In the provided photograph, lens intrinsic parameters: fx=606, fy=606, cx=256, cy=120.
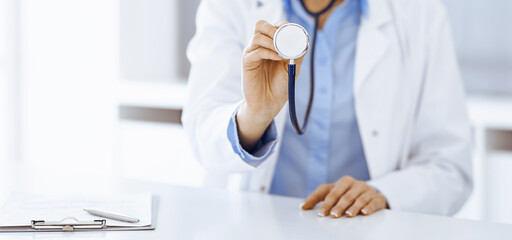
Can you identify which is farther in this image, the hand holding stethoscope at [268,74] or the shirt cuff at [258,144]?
the shirt cuff at [258,144]

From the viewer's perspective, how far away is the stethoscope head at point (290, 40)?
90cm

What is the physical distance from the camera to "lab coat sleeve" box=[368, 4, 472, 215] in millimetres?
1360

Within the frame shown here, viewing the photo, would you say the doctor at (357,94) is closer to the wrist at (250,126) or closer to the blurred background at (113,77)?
the wrist at (250,126)

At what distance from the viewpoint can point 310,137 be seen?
A: 1.50 meters

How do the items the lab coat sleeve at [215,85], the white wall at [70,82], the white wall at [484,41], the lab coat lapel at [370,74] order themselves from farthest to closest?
the white wall at [70,82] < the white wall at [484,41] < the lab coat lapel at [370,74] < the lab coat sleeve at [215,85]

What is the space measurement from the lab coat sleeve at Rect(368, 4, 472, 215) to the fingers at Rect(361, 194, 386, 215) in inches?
5.9

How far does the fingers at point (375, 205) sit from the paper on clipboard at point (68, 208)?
0.38m

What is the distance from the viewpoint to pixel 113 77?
2965 mm

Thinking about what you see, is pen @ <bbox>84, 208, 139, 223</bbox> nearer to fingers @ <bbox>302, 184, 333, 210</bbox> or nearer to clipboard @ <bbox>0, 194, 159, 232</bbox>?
clipboard @ <bbox>0, 194, 159, 232</bbox>

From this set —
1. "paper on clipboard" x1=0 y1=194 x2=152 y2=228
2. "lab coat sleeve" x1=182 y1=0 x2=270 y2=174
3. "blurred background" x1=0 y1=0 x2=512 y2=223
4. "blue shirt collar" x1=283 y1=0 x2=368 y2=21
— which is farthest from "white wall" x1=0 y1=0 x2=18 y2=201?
"paper on clipboard" x1=0 y1=194 x2=152 y2=228

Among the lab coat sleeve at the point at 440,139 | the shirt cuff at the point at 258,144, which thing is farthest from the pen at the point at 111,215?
the lab coat sleeve at the point at 440,139

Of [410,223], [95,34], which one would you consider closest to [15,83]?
[95,34]

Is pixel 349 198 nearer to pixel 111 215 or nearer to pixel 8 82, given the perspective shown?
pixel 111 215

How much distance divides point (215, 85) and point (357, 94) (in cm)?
35
